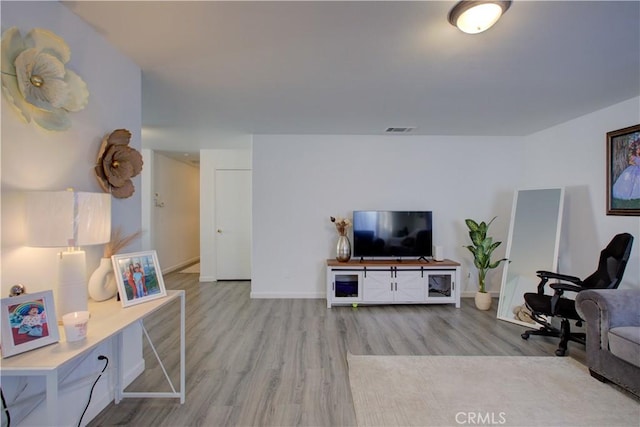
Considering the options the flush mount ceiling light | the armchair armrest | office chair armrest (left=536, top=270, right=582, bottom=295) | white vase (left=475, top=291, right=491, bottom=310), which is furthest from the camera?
white vase (left=475, top=291, right=491, bottom=310)

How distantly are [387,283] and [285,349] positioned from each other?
1.79 metres

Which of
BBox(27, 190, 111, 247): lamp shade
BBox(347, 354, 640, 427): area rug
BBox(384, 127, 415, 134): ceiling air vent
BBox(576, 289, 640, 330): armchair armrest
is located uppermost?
BBox(384, 127, 415, 134): ceiling air vent

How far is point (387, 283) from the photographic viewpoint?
13.0 feet

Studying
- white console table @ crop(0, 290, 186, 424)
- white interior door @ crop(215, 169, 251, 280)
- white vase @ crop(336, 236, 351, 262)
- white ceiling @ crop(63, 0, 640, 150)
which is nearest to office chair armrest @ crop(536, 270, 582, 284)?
white ceiling @ crop(63, 0, 640, 150)

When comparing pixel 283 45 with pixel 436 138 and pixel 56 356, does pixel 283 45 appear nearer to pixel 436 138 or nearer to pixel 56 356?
pixel 56 356

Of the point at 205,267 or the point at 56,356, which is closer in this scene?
the point at 56,356

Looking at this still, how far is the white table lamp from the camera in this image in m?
1.29

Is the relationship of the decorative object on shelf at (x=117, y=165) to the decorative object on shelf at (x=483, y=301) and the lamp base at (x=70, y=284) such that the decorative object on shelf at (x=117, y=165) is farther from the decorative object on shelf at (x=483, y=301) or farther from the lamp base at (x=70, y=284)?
the decorative object on shelf at (x=483, y=301)

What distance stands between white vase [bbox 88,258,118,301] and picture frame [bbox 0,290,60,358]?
0.46 m

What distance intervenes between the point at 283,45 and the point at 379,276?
3039 millimetres

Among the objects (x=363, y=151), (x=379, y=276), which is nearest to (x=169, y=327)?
(x=379, y=276)

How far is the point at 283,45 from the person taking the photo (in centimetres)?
197

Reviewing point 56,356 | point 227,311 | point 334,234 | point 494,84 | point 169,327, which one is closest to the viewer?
point 56,356

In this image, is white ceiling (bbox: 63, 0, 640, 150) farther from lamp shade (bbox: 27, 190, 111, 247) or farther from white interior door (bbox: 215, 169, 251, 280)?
white interior door (bbox: 215, 169, 251, 280)
